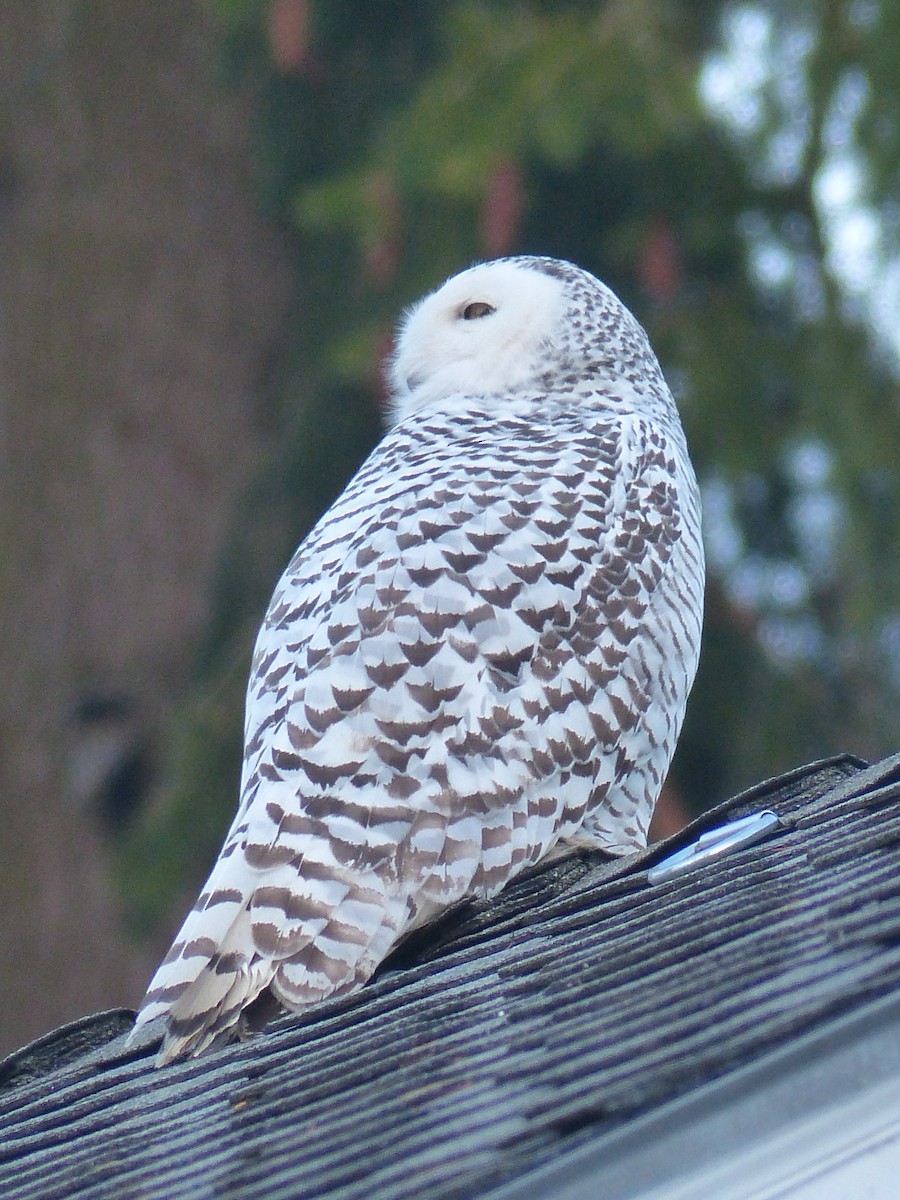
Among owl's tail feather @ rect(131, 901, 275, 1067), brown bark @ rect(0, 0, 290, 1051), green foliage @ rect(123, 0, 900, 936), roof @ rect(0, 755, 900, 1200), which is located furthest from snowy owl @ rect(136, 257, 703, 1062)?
brown bark @ rect(0, 0, 290, 1051)

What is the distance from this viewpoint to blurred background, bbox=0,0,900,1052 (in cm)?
656

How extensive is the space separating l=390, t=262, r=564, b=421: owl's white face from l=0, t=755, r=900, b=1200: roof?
1.42 m

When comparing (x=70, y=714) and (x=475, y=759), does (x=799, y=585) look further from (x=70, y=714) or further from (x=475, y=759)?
(x=475, y=759)

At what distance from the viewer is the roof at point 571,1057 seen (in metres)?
1.60

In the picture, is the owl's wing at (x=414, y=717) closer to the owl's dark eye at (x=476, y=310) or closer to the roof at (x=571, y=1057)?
the roof at (x=571, y=1057)

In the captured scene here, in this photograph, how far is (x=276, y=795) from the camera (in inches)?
107

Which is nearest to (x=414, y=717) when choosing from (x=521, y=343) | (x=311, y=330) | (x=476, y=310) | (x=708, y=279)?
(x=521, y=343)

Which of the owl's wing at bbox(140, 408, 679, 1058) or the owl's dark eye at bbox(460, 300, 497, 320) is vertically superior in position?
the owl's dark eye at bbox(460, 300, 497, 320)

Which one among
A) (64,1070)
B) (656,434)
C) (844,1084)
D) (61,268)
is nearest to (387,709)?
(64,1070)

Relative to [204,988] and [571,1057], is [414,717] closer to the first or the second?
[204,988]

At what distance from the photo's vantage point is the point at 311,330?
8180 millimetres

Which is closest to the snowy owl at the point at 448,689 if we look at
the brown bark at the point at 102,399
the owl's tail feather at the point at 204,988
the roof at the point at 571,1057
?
the owl's tail feather at the point at 204,988

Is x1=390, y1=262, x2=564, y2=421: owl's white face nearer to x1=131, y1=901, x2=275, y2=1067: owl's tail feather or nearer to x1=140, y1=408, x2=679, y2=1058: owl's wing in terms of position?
x1=140, y1=408, x2=679, y2=1058: owl's wing

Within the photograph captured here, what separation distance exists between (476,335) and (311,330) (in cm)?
427
